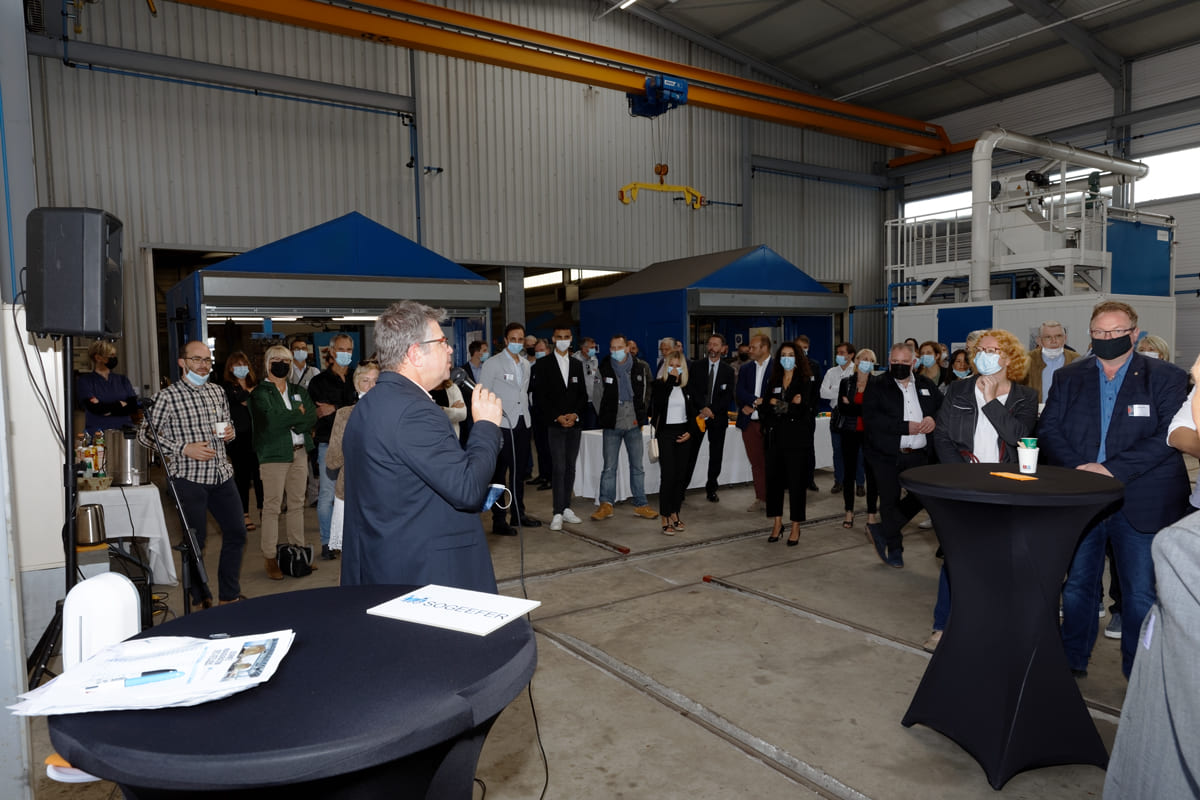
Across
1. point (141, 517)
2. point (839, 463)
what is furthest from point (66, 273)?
point (839, 463)

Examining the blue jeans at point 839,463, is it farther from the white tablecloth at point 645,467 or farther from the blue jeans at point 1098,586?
the blue jeans at point 1098,586

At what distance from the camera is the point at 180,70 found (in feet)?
33.1

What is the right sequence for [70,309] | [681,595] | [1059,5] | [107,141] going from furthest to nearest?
[1059,5] < [107,141] < [681,595] < [70,309]

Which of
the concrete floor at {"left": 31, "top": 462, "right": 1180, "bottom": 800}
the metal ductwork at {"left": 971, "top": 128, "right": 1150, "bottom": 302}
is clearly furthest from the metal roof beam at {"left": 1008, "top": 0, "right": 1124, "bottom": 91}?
the concrete floor at {"left": 31, "top": 462, "right": 1180, "bottom": 800}

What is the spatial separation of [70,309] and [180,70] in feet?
30.1

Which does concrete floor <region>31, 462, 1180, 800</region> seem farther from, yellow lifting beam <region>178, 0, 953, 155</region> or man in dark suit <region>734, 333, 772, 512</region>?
yellow lifting beam <region>178, 0, 953, 155</region>

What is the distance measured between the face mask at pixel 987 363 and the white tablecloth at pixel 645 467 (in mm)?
3696

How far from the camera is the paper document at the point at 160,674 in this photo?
118cm

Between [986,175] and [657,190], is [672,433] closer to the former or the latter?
[986,175]

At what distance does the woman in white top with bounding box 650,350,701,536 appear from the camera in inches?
244

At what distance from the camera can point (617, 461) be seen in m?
7.04

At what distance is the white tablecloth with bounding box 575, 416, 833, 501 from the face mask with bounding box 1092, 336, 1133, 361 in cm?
431

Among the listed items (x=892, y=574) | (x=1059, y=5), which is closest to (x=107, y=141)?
(x=892, y=574)

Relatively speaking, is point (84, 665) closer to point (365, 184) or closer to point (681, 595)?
point (681, 595)
